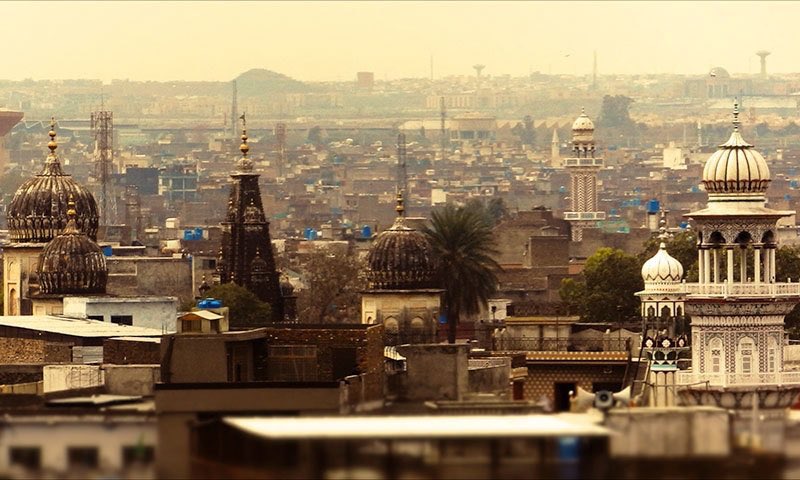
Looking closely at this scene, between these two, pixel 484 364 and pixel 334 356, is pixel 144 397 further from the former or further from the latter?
pixel 484 364

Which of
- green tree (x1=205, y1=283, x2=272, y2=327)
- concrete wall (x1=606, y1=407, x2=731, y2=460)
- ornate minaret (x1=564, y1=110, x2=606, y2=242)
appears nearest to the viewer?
concrete wall (x1=606, y1=407, x2=731, y2=460)

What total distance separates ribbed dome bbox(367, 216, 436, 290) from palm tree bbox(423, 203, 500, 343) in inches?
271

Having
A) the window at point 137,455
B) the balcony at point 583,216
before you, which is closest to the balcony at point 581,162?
the balcony at point 583,216

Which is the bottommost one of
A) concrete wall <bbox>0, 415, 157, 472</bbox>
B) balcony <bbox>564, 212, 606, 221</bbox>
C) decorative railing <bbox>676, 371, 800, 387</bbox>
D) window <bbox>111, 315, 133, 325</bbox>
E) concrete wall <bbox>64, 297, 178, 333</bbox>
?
decorative railing <bbox>676, 371, 800, 387</bbox>

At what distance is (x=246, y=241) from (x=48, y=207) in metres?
9.57

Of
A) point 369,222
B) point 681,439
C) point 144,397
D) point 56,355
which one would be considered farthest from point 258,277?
point 369,222

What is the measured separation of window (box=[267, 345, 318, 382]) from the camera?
124 feet

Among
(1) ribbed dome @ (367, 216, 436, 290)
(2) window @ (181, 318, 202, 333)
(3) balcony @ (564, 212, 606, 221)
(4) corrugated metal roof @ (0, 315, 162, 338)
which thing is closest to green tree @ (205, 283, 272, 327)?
(1) ribbed dome @ (367, 216, 436, 290)

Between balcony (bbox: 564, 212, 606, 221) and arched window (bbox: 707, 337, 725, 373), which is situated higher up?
balcony (bbox: 564, 212, 606, 221)

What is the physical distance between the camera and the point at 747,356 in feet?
163

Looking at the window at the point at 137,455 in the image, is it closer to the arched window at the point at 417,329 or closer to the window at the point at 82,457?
the window at the point at 82,457

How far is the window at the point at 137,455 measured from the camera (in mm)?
20525

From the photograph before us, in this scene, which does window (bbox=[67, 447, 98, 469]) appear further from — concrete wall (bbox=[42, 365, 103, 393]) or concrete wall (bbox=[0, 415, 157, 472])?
concrete wall (bbox=[42, 365, 103, 393])

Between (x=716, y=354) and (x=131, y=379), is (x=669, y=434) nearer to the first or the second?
(x=131, y=379)
